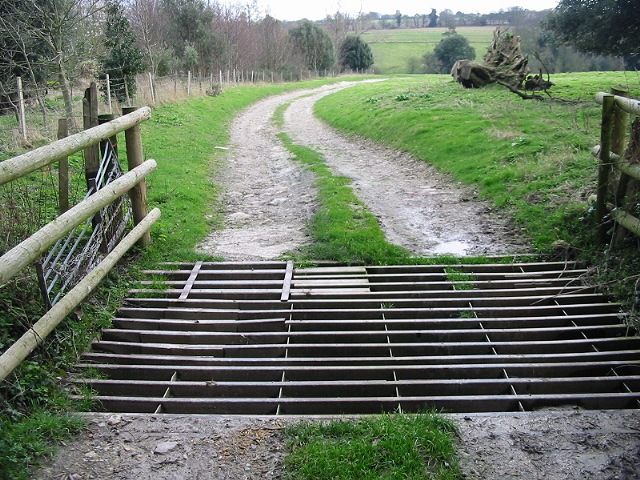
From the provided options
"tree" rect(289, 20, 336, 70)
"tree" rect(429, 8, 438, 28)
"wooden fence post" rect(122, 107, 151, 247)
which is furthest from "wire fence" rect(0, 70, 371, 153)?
"tree" rect(429, 8, 438, 28)

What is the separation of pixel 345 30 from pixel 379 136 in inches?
2441

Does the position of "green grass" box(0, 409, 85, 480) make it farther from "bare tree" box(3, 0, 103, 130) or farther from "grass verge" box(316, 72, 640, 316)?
"bare tree" box(3, 0, 103, 130)

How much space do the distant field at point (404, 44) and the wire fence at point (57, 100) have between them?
32.1 metres

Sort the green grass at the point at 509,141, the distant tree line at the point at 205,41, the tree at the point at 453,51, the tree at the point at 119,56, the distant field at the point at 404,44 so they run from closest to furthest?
the green grass at the point at 509,141 → the distant tree line at the point at 205,41 → the tree at the point at 119,56 → the tree at the point at 453,51 → the distant field at the point at 404,44

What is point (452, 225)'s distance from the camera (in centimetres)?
786

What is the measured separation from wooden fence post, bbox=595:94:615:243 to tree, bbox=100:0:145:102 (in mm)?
17227

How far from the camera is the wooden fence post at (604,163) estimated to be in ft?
20.2

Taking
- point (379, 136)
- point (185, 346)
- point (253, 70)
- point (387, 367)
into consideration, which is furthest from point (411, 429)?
point (253, 70)

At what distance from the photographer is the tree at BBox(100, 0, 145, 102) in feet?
67.1

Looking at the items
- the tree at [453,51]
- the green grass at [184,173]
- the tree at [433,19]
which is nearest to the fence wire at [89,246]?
the green grass at [184,173]

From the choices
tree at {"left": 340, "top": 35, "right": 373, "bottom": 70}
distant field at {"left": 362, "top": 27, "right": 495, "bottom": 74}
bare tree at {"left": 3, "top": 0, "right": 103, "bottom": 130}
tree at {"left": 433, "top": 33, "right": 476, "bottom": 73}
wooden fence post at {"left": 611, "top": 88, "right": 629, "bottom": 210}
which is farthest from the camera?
distant field at {"left": 362, "top": 27, "right": 495, "bottom": 74}

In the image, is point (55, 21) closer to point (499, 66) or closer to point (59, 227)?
point (59, 227)

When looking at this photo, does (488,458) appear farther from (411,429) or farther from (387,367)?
(387,367)

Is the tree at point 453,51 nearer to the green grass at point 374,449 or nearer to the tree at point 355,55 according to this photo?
the tree at point 355,55
